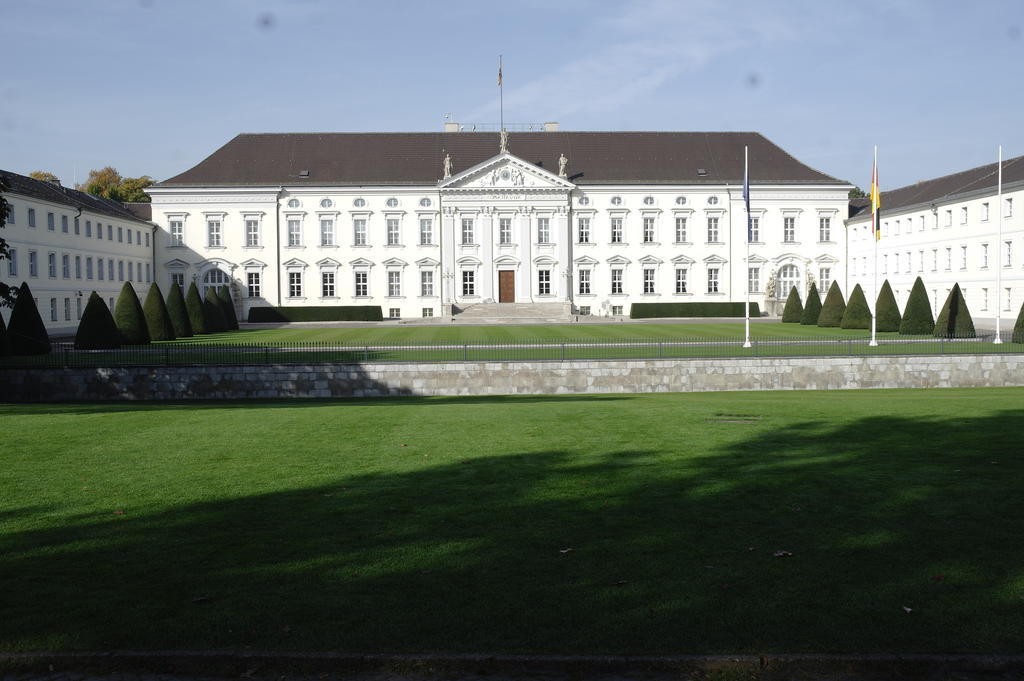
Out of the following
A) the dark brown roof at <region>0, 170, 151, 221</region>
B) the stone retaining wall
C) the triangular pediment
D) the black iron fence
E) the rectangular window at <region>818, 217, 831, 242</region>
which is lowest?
the stone retaining wall

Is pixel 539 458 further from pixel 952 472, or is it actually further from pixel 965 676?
pixel 965 676

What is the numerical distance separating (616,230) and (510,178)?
9.18 m

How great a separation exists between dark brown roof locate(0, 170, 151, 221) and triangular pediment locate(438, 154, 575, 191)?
23.7 m

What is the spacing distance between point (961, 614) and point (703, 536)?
7.18 ft

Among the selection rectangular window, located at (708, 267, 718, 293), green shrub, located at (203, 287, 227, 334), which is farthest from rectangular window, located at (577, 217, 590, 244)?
green shrub, located at (203, 287, 227, 334)

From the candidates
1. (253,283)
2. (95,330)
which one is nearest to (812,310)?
(95,330)

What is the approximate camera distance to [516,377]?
2927 centimetres

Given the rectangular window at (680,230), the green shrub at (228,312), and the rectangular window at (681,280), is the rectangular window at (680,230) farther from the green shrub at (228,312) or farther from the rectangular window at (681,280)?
the green shrub at (228,312)

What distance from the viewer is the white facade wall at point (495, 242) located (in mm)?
70000

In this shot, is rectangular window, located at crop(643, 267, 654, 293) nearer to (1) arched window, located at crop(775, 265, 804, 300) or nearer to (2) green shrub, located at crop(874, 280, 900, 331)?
(1) arched window, located at crop(775, 265, 804, 300)

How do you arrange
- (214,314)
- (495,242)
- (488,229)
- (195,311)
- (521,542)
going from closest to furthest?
(521,542) → (195,311) → (214,314) → (488,229) → (495,242)

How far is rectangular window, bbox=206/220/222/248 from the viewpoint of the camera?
2758 inches

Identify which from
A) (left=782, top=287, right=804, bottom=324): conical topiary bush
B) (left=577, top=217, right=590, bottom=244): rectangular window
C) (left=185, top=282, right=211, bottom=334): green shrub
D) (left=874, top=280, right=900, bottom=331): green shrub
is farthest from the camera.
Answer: (left=577, top=217, right=590, bottom=244): rectangular window

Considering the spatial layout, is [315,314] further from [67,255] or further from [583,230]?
[583,230]
